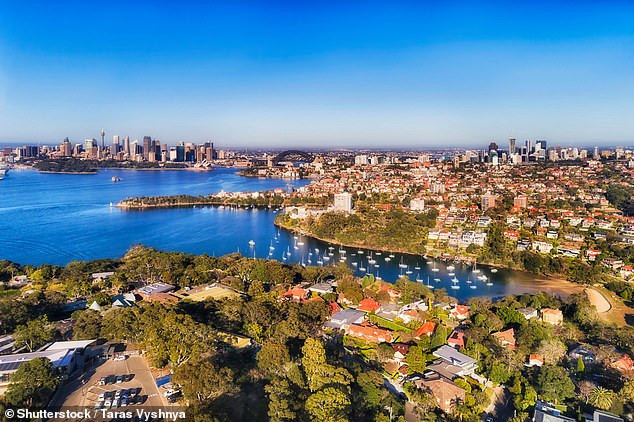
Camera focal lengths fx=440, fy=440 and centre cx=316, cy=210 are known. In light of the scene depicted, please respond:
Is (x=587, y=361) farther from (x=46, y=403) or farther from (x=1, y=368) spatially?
(x=1, y=368)

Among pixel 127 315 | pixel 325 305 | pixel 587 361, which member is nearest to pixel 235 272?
pixel 325 305

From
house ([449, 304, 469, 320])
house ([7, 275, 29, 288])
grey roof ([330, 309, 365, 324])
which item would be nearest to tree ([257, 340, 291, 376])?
grey roof ([330, 309, 365, 324])

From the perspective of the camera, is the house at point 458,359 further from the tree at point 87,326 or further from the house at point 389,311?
the tree at point 87,326

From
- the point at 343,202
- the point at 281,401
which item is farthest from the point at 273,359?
the point at 343,202

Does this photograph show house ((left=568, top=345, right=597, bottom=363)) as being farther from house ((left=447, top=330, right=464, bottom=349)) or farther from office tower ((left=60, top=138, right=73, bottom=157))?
office tower ((left=60, top=138, right=73, bottom=157))

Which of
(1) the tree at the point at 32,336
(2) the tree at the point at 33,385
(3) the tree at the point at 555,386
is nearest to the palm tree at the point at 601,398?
(3) the tree at the point at 555,386

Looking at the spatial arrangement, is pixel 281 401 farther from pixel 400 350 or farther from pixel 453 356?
pixel 453 356
